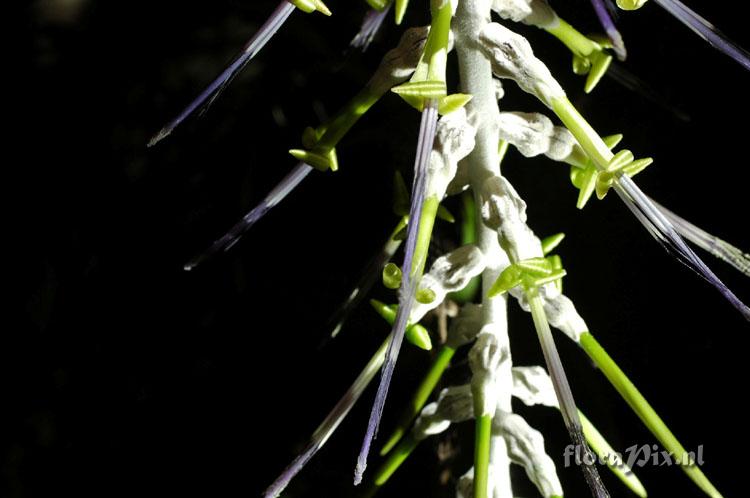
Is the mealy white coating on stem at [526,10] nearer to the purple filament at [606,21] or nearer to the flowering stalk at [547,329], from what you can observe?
the purple filament at [606,21]

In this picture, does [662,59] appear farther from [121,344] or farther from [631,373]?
[121,344]

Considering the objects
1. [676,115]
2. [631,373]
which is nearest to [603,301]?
[631,373]

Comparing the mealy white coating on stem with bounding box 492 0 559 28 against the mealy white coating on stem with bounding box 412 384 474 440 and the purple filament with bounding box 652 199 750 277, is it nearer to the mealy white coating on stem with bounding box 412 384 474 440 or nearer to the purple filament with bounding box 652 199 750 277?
the purple filament with bounding box 652 199 750 277

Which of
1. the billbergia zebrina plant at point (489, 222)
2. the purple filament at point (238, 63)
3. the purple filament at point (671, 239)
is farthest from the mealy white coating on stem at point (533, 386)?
the purple filament at point (238, 63)

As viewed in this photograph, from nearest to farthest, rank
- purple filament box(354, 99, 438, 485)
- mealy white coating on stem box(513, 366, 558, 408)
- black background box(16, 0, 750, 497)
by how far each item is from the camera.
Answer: purple filament box(354, 99, 438, 485), mealy white coating on stem box(513, 366, 558, 408), black background box(16, 0, 750, 497)

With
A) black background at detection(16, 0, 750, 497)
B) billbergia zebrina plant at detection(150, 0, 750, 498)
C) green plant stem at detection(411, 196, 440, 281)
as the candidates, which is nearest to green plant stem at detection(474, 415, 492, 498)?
billbergia zebrina plant at detection(150, 0, 750, 498)
